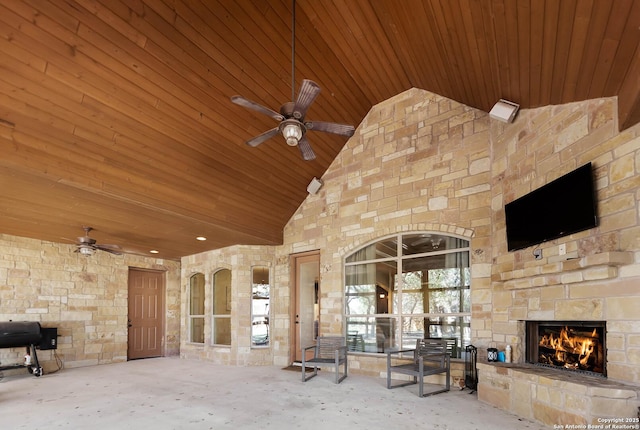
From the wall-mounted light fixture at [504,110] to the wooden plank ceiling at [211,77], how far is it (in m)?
0.14

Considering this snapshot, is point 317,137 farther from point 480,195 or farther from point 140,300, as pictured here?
point 140,300

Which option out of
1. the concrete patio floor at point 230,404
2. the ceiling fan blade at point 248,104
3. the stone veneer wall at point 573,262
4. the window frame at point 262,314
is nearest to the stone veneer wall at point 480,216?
the stone veneer wall at point 573,262

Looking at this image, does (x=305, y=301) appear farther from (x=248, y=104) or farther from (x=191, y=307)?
(x=248, y=104)

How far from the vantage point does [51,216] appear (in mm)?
5668

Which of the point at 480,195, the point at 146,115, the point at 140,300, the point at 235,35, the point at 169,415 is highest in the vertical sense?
the point at 235,35

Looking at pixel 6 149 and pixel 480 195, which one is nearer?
pixel 6 149

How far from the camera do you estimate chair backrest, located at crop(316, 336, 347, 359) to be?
6.32 meters

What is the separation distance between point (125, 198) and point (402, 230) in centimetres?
392

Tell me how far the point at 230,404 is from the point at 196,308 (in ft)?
14.8

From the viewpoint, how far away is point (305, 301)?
299 inches

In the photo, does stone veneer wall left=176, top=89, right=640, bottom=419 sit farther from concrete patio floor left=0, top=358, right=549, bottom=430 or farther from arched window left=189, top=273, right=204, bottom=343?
concrete patio floor left=0, top=358, right=549, bottom=430

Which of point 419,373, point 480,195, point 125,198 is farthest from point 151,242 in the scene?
point 480,195

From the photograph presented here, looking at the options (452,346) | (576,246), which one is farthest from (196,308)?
(576,246)

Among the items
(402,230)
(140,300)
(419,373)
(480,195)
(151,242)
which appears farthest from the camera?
(140,300)
